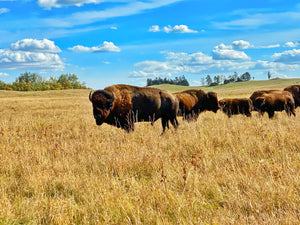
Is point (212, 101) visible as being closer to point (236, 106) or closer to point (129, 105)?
point (236, 106)

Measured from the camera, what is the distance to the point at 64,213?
3.77 m

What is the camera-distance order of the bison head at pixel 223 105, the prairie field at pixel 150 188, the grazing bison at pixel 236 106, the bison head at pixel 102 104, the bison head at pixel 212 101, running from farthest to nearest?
the bison head at pixel 223 105
the grazing bison at pixel 236 106
the bison head at pixel 212 101
the bison head at pixel 102 104
the prairie field at pixel 150 188

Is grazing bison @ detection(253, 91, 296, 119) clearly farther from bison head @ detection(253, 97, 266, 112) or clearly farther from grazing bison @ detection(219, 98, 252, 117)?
grazing bison @ detection(219, 98, 252, 117)

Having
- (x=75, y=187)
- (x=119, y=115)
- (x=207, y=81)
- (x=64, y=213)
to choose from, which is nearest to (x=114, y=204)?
(x=64, y=213)

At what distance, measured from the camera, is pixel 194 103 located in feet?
45.4

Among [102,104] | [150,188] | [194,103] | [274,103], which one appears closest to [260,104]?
[274,103]

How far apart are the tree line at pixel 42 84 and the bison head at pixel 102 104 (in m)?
106

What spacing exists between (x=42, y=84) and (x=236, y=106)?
128 m

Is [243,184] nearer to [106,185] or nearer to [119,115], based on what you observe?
[106,185]

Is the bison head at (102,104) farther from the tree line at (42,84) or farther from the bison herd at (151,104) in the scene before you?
the tree line at (42,84)

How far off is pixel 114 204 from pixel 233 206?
1.68 meters

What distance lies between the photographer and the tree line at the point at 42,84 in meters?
110

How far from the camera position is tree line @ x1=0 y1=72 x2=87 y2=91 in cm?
10973

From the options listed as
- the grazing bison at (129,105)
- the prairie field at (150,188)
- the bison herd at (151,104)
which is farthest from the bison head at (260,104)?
the prairie field at (150,188)
